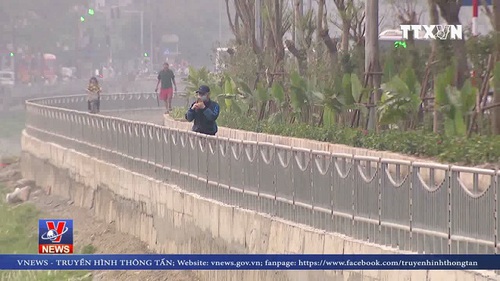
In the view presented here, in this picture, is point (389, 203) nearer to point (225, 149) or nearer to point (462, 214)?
point (462, 214)

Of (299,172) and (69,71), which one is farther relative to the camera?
(69,71)

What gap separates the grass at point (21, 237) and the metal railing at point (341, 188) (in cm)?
319

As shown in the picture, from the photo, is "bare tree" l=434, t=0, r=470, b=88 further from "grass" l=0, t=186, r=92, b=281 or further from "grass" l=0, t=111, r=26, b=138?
"grass" l=0, t=111, r=26, b=138

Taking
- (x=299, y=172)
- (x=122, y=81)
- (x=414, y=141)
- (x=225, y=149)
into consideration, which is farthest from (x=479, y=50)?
(x=122, y=81)

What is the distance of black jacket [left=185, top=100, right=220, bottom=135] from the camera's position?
23.3 metres

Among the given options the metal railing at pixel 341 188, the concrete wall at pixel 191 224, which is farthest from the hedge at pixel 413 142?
the concrete wall at pixel 191 224

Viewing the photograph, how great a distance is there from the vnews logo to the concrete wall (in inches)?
98.3

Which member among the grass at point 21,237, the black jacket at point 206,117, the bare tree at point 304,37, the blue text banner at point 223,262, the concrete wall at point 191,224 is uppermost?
the bare tree at point 304,37

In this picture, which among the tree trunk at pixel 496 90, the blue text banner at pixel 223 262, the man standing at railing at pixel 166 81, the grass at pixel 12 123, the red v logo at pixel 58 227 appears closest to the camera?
the blue text banner at pixel 223 262

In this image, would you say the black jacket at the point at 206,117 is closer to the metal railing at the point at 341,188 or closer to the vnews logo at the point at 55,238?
the metal railing at the point at 341,188

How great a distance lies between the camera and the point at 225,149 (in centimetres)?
2212

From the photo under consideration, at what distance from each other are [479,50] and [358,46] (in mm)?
7333

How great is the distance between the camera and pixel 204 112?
23.3m

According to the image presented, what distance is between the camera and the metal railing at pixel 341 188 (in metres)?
14.4
